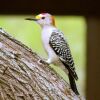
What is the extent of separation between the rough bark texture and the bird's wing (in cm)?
59

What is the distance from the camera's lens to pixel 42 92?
4.39 meters

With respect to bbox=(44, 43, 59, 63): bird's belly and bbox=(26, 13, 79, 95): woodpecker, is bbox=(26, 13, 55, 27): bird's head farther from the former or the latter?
bbox=(44, 43, 59, 63): bird's belly

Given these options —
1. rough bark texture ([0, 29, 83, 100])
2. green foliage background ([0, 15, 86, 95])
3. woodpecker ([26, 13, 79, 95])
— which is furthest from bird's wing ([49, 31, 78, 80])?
green foliage background ([0, 15, 86, 95])

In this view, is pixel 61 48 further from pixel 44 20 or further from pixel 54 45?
pixel 44 20

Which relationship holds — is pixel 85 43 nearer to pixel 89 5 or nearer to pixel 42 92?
pixel 89 5

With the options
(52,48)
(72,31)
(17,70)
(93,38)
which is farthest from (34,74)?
(72,31)

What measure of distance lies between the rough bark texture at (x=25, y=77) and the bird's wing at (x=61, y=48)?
592mm

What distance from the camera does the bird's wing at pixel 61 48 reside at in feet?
16.8

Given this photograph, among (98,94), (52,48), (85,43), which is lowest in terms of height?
(98,94)

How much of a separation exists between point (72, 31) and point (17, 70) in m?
4.09

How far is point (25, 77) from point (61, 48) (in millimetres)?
915

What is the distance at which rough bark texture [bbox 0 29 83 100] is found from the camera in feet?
14.2

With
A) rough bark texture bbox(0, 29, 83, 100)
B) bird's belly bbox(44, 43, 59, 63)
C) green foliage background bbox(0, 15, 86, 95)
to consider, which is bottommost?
green foliage background bbox(0, 15, 86, 95)

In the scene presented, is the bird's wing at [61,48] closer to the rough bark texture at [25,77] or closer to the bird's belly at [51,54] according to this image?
the bird's belly at [51,54]
